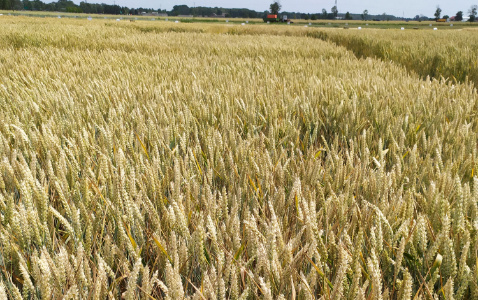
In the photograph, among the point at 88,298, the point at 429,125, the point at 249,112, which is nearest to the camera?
the point at 88,298

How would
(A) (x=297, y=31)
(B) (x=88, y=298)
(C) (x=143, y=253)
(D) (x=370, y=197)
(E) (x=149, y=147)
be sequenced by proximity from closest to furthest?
(B) (x=88, y=298) < (C) (x=143, y=253) < (D) (x=370, y=197) < (E) (x=149, y=147) < (A) (x=297, y=31)

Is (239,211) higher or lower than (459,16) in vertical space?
lower

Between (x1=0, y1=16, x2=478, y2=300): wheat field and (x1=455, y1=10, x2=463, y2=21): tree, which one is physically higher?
(x1=455, y1=10, x2=463, y2=21): tree

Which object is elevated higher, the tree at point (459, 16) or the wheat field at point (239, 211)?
the tree at point (459, 16)

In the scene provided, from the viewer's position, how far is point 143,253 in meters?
0.71

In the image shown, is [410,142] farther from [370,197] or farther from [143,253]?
[143,253]

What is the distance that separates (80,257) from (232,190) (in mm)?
417

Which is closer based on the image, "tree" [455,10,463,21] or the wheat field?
the wheat field

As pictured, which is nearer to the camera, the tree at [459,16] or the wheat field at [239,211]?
the wheat field at [239,211]

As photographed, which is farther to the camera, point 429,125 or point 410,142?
point 429,125

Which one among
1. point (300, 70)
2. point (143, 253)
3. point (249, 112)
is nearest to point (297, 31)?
point (300, 70)

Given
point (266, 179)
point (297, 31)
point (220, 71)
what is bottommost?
point (266, 179)

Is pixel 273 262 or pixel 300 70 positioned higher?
pixel 300 70

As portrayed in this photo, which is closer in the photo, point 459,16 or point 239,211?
point 239,211
